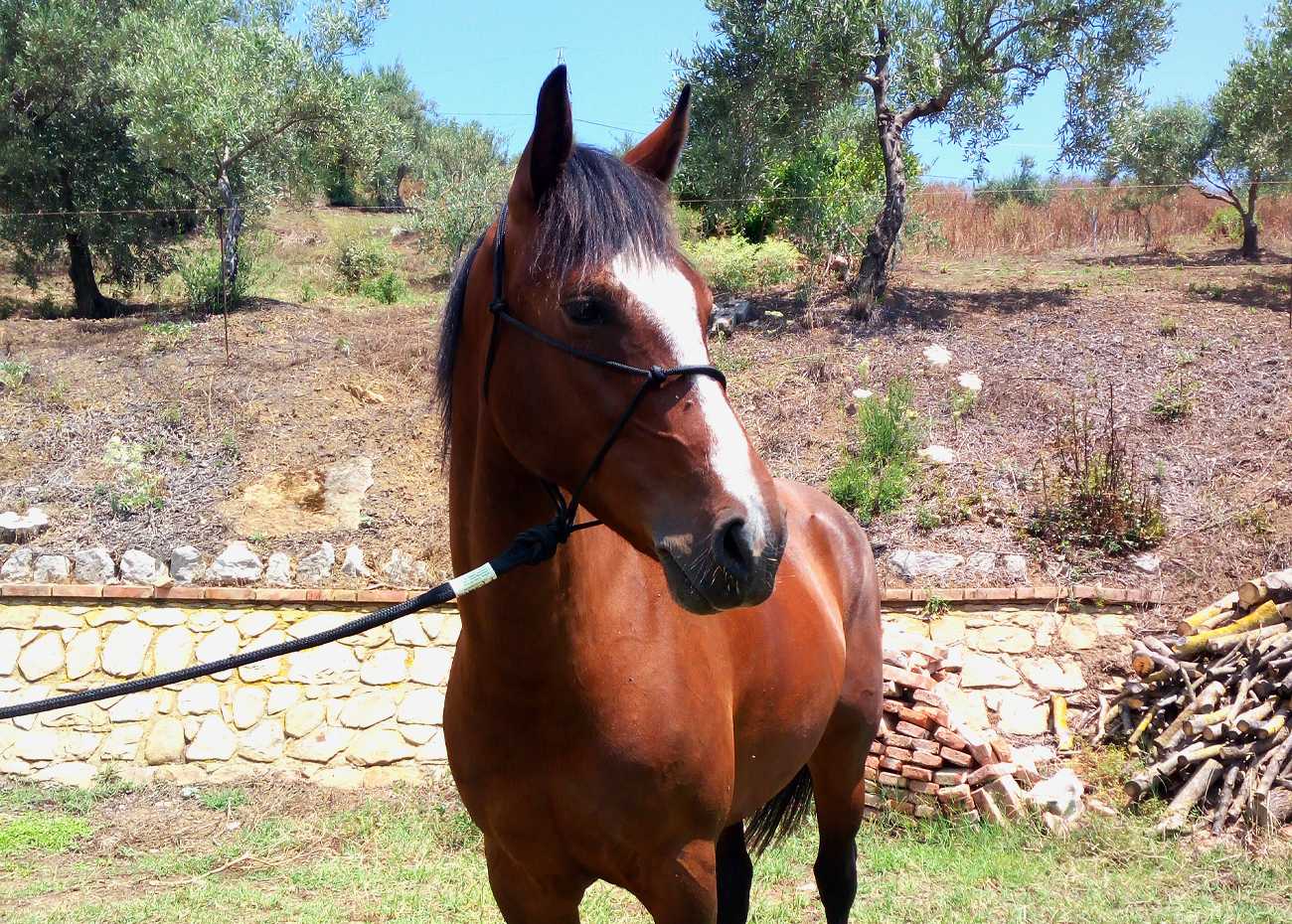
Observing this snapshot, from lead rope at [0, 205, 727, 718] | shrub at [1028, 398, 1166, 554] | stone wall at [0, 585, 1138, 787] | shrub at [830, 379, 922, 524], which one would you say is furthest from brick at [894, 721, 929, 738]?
lead rope at [0, 205, 727, 718]

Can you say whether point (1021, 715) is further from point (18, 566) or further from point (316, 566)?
point (18, 566)

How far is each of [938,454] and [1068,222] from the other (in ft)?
39.8

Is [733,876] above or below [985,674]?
above

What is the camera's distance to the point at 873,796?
5.89 m

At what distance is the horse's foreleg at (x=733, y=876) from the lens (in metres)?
3.67

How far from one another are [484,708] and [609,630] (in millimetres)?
357

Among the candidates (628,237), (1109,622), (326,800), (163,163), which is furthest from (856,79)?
(628,237)

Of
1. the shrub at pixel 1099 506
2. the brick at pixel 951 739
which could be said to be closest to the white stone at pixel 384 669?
the brick at pixel 951 739

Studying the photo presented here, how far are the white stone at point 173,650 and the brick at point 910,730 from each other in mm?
5030

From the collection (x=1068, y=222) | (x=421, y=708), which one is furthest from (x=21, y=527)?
(x=1068, y=222)

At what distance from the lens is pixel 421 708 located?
6.79 meters

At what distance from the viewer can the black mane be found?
1.84 metres

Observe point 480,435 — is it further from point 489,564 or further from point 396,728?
point 396,728

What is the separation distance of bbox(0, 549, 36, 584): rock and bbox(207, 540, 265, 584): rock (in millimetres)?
1456
